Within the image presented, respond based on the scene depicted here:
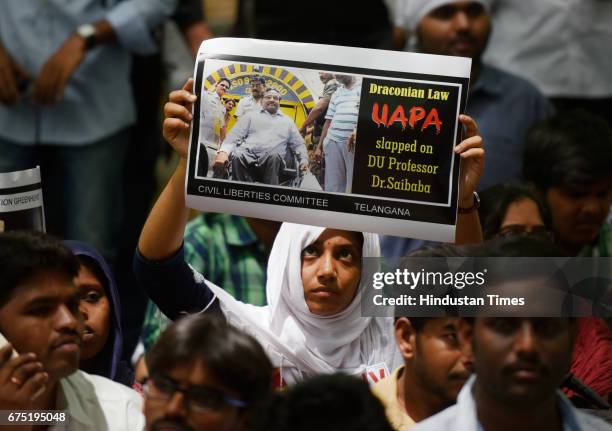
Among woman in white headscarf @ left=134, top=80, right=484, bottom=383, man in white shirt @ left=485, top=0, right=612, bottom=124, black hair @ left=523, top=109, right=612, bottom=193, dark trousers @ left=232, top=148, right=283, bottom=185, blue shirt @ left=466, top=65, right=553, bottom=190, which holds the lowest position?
woman in white headscarf @ left=134, top=80, right=484, bottom=383

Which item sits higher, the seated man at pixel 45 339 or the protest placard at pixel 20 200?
the protest placard at pixel 20 200

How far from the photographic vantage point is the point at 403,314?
3.28 metres

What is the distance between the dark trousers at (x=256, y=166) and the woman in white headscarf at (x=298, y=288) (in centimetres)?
16

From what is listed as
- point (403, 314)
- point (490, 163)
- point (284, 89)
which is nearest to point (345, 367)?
point (403, 314)

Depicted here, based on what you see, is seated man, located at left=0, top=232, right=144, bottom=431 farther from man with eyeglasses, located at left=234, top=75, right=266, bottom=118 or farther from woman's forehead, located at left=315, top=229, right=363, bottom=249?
woman's forehead, located at left=315, top=229, right=363, bottom=249

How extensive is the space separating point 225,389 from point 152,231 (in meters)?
0.85

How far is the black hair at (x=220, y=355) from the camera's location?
2.78 metres

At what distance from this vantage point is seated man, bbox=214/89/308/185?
3.44m

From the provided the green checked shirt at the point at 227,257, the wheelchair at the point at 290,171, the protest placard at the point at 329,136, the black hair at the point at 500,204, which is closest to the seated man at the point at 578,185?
the black hair at the point at 500,204

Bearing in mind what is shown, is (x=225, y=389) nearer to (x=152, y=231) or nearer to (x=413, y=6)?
(x=152, y=231)

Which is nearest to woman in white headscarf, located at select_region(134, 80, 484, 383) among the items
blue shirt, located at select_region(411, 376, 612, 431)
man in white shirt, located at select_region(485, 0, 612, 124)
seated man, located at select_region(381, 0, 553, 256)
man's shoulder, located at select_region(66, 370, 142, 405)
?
man's shoulder, located at select_region(66, 370, 142, 405)

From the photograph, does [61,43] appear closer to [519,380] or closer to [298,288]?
[298,288]

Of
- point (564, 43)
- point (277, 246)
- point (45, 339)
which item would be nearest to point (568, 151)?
point (564, 43)

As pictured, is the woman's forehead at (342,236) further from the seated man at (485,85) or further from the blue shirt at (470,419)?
the seated man at (485,85)
